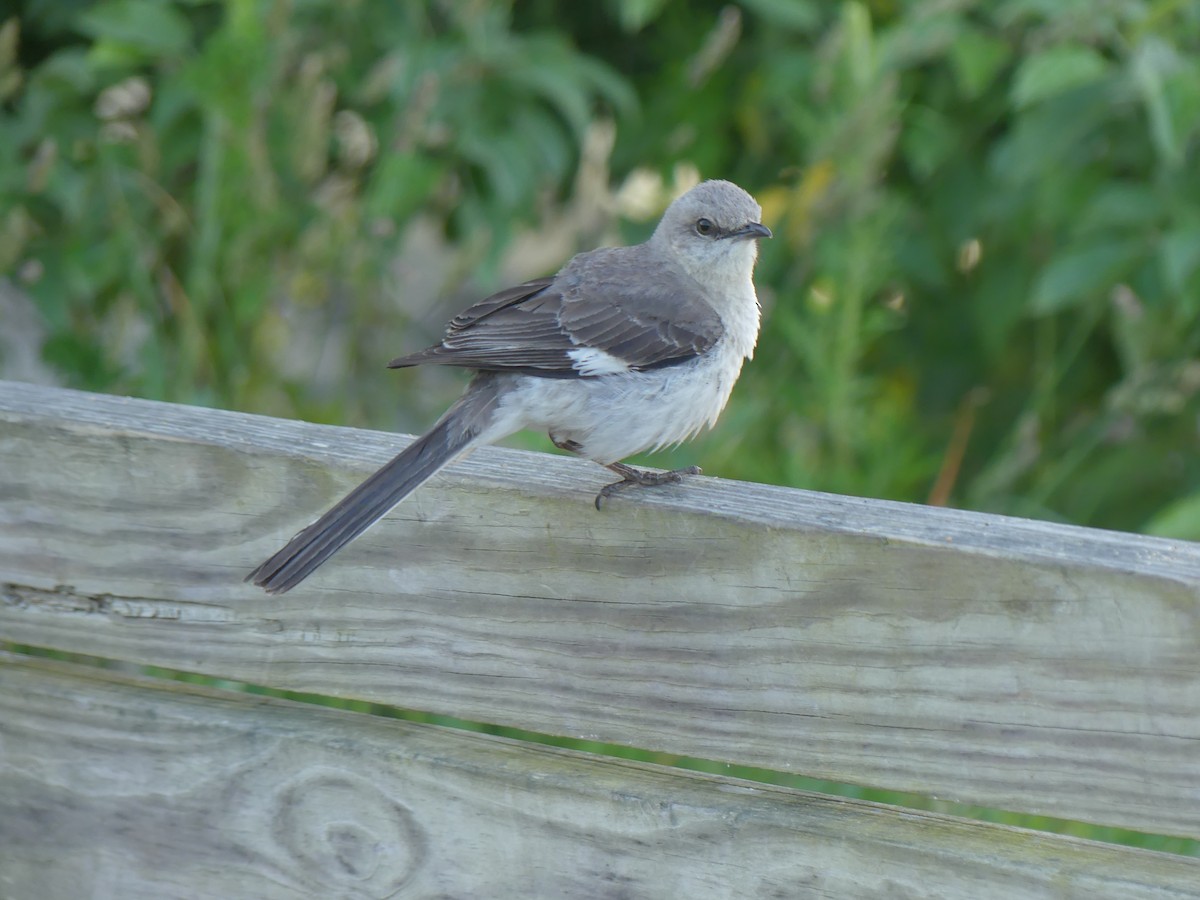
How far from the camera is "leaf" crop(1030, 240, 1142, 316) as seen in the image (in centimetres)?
318

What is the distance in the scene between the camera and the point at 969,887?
160 cm

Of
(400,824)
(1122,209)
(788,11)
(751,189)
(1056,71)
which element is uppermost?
(1056,71)

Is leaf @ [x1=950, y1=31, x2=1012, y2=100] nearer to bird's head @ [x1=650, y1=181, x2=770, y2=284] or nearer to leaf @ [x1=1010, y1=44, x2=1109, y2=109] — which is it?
leaf @ [x1=1010, y1=44, x2=1109, y2=109]

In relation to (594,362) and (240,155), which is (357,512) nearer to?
(594,362)

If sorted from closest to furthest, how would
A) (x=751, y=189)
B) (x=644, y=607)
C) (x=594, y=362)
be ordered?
(x=644, y=607) < (x=594, y=362) < (x=751, y=189)

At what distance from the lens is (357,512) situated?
1772 millimetres

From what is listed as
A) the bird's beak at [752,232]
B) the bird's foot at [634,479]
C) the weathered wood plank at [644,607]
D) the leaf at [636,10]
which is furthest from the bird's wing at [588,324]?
the leaf at [636,10]

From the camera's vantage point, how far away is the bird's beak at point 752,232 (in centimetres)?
293

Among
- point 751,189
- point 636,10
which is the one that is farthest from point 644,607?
point 751,189

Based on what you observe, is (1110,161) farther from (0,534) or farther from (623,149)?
(0,534)

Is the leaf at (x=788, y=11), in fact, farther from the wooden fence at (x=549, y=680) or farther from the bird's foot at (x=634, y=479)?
the wooden fence at (x=549, y=680)

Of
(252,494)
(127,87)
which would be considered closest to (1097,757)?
(252,494)

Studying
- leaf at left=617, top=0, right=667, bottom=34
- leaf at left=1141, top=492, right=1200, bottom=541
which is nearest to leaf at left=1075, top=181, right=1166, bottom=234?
leaf at left=1141, top=492, right=1200, bottom=541

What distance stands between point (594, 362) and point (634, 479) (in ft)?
1.62
